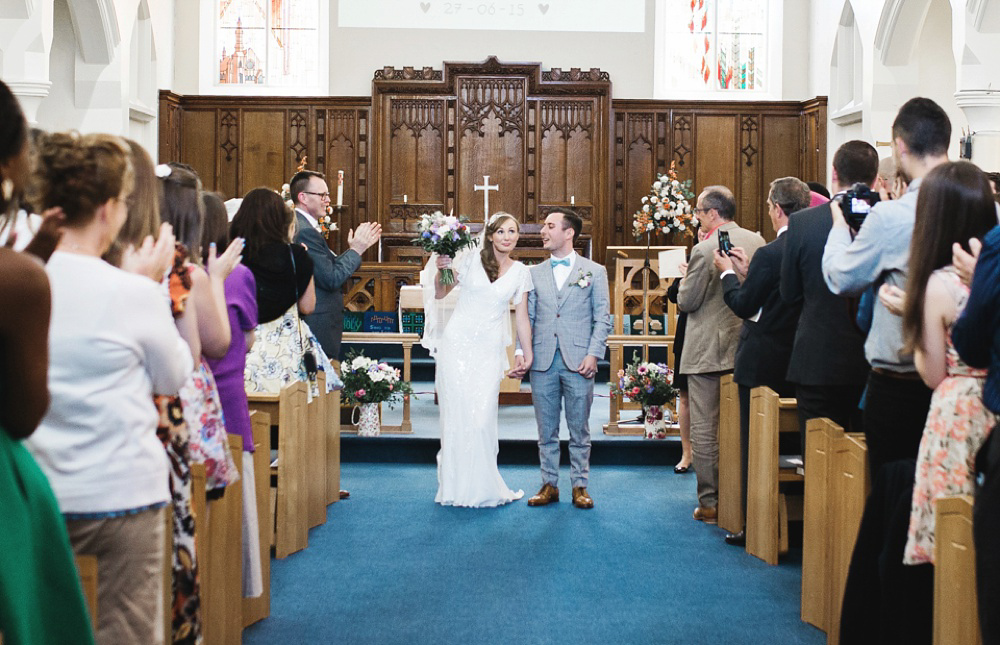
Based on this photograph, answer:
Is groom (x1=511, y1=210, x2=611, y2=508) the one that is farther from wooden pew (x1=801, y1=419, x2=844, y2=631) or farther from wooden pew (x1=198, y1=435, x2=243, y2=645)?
wooden pew (x1=198, y1=435, x2=243, y2=645)

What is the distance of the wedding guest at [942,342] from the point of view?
2803 millimetres

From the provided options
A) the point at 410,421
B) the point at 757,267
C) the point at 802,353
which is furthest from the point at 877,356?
the point at 410,421

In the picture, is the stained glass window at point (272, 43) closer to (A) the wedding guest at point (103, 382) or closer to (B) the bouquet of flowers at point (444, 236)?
(B) the bouquet of flowers at point (444, 236)

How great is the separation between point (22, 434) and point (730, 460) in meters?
4.09

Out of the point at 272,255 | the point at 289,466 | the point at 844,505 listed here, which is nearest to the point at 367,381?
the point at 289,466

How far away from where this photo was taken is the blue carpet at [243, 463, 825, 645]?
3.95 m

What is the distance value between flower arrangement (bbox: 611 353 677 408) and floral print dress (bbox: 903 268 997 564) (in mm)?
4652

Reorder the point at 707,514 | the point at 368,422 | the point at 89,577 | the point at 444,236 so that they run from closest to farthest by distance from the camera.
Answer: the point at 89,577, the point at 707,514, the point at 444,236, the point at 368,422

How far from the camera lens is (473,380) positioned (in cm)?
613

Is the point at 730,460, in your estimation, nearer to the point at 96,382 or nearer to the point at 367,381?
the point at 367,381

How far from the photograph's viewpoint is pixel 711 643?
3801 millimetres

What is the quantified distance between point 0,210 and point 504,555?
350 centimetres

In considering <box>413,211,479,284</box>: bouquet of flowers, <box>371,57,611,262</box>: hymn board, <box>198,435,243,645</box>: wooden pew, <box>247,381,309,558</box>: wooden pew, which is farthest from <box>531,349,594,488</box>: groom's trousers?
<box>371,57,611,262</box>: hymn board

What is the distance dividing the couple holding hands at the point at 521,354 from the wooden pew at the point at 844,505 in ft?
7.51
